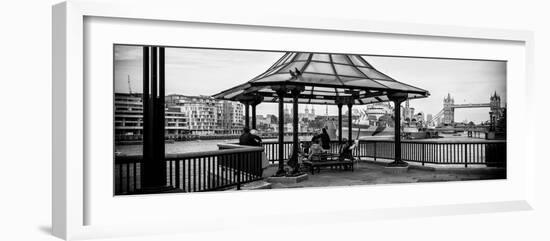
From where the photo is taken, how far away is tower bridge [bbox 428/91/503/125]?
8195 mm

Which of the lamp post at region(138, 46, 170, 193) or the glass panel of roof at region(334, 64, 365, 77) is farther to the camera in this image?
the glass panel of roof at region(334, 64, 365, 77)

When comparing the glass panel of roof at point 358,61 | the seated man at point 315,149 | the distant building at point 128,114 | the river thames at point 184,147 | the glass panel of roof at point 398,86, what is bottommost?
the seated man at point 315,149

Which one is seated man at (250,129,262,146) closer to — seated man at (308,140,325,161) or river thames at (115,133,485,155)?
river thames at (115,133,485,155)

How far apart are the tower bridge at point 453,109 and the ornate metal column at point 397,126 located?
57cm

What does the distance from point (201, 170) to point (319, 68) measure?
248cm

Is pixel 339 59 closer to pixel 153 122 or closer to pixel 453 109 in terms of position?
pixel 453 109

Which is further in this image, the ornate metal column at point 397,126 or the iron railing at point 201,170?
the ornate metal column at point 397,126

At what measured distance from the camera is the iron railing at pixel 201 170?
6.66 m

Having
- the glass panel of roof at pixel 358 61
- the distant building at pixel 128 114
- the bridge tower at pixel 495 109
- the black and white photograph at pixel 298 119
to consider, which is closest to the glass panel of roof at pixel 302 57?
the black and white photograph at pixel 298 119

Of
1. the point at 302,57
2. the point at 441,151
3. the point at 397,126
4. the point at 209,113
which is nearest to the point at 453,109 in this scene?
the point at 441,151

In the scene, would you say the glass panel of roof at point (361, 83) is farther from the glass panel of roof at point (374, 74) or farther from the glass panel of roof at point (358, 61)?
the glass panel of roof at point (358, 61)

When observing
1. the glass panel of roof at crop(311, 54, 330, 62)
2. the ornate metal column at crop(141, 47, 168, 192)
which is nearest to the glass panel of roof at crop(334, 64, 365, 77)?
the glass panel of roof at crop(311, 54, 330, 62)

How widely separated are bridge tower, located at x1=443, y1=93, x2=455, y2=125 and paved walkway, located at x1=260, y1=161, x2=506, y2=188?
0.88m

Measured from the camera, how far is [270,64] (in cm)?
729
